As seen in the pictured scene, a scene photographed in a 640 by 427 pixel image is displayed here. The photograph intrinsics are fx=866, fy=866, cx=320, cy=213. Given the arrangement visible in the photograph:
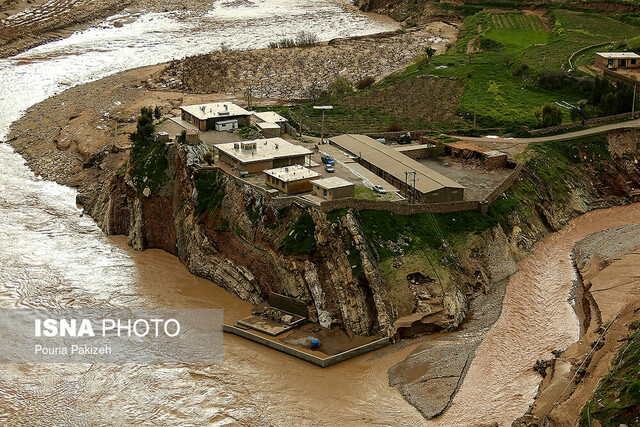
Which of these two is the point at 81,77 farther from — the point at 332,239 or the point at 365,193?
the point at 332,239

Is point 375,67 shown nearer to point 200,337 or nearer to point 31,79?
point 31,79

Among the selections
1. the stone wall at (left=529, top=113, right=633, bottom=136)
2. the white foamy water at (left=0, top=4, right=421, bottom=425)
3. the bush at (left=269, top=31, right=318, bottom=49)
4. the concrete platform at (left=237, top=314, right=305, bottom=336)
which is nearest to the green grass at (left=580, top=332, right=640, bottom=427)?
the white foamy water at (left=0, top=4, right=421, bottom=425)

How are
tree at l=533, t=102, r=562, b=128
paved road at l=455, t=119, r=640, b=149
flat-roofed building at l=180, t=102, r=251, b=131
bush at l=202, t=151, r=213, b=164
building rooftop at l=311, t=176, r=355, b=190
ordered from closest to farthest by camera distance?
building rooftop at l=311, t=176, r=355, b=190 < bush at l=202, t=151, r=213, b=164 < flat-roofed building at l=180, t=102, r=251, b=131 < paved road at l=455, t=119, r=640, b=149 < tree at l=533, t=102, r=562, b=128

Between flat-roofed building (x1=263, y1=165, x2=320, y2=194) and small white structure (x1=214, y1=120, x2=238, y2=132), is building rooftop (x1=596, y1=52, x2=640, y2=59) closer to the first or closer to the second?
small white structure (x1=214, y1=120, x2=238, y2=132)

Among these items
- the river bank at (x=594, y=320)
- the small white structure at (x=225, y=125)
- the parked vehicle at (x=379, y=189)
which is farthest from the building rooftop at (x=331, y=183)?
the river bank at (x=594, y=320)

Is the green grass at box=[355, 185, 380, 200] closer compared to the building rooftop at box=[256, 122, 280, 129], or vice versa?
the green grass at box=[355, 185, 380, 200]

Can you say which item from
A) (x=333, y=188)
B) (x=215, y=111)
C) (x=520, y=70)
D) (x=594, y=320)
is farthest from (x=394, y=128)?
(x=594, y=320)

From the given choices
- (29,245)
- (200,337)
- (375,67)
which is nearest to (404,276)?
(200,337)
